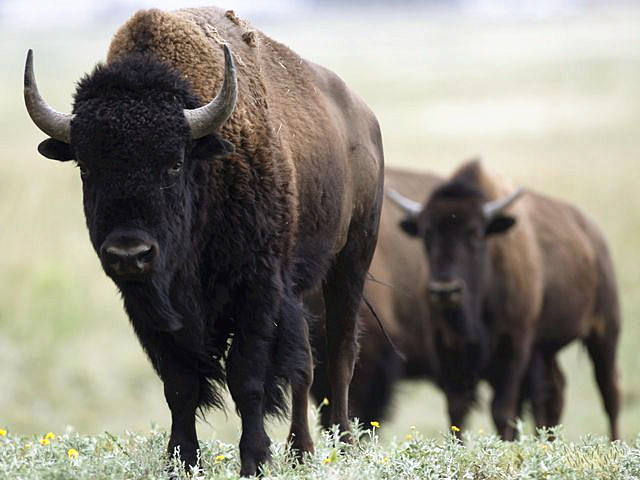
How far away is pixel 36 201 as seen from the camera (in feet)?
69.9

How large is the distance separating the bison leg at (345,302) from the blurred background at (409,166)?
0.97m

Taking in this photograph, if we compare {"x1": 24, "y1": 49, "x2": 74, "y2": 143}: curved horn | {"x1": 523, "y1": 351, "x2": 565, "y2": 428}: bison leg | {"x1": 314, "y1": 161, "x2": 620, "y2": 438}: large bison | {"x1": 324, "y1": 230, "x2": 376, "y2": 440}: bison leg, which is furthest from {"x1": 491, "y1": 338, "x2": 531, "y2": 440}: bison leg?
{"x1": 24, "y1": 49, "x2": 74, "y2": 143}: curved horn

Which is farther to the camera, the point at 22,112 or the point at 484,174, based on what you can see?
the point at 22,112

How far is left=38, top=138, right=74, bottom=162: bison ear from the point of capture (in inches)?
223

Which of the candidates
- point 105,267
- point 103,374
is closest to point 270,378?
point 105,267

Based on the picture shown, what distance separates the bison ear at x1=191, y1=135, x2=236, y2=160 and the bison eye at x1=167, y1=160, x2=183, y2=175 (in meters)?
0.13

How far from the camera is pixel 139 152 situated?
17.3 ft

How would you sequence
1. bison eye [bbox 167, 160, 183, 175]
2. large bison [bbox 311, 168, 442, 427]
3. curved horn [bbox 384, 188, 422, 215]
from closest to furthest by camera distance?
bison eye [bbox 167, 160, 183, 175]
large bison [bbox 311, 168, 442, 427]
curved horn [bbox 384, 188, 422, 215]

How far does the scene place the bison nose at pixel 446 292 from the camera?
37.5 feet

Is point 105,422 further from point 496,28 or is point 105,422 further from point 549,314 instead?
point 496,28

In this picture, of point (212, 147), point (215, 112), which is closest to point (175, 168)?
point (212, 147)

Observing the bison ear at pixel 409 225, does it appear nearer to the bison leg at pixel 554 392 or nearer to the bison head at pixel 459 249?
the bison head at pixel 459 249

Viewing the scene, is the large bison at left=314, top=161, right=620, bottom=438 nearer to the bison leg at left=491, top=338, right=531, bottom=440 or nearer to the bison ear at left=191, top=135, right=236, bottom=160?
the bison leg at left=491, top=338, right=531, bottom=440

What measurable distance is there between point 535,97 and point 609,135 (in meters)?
12.0
